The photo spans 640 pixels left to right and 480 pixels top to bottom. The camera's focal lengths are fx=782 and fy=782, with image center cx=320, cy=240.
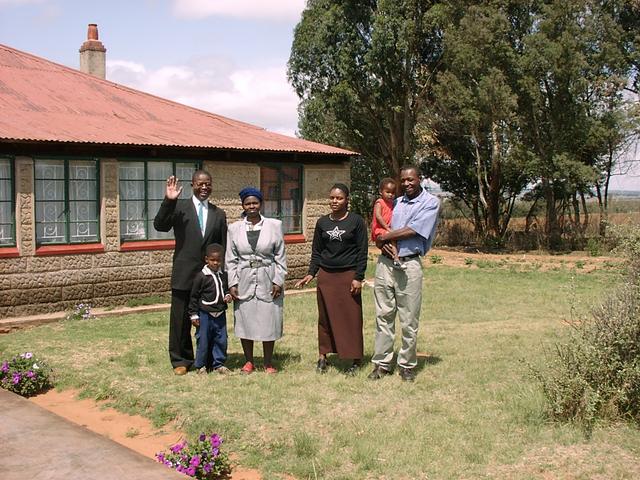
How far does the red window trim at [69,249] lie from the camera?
12.1 metres

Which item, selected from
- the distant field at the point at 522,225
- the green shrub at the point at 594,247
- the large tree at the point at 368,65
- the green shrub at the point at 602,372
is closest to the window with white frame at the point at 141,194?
the green shrub at the point at 602,372

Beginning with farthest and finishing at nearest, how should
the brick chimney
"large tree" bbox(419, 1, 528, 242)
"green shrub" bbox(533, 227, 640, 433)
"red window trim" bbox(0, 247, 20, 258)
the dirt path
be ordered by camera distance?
"large tree" bbox(419, 1, 528, 242), the brick chimney, "red window trim" bbox(0, 247, 20, 258), the dirt path, "green shrub" bbox(533, 227, 640, 433)

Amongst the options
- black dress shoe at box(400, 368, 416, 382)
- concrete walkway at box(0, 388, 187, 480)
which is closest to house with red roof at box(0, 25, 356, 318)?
concrete walkway at box(0, 388, 187, 480)

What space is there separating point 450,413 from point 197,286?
9.12 feet

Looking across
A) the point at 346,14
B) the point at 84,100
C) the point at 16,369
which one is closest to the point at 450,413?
the point at 16,369

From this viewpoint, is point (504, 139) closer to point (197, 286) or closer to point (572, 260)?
point (572, 260)

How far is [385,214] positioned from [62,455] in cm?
425

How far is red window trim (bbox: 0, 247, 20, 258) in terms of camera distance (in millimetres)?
11625

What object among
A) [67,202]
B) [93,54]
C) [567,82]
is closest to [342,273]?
[67,202]

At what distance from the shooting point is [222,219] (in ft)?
25.9

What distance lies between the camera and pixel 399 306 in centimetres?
750

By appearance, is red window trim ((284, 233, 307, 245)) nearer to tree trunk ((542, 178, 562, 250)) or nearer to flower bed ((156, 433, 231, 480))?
flower bed ((156, 433, 231, 480))

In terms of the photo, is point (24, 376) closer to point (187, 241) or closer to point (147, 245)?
point (187, 241)

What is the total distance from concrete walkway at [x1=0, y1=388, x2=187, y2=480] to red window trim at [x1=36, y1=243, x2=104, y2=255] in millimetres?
6625
